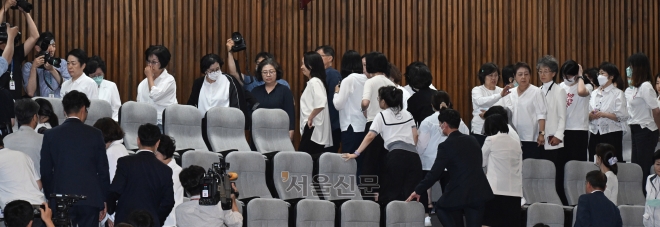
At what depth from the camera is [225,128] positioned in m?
8.29

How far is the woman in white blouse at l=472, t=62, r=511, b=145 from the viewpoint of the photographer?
9039mm

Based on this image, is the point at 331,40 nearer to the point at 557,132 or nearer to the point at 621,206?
the point at 557,132

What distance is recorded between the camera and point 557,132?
8.89 metres

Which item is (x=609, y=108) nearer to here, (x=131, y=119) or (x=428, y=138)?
(x=428, y=138)

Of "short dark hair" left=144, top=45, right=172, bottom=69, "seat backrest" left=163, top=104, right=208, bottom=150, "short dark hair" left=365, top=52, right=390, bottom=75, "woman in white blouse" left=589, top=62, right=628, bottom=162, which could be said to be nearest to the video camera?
"seat backrest" left=163, top=104, right=208, bottom=150

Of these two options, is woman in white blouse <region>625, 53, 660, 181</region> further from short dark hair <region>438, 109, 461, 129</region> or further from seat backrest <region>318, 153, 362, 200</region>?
seat backrest <region>318, 153, 362, 200</region>

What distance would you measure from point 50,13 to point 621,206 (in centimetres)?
544

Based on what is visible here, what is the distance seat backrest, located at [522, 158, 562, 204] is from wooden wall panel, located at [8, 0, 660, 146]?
2.67m

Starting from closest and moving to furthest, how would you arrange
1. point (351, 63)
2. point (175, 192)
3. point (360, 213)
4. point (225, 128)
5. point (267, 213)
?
point (175, 192)
point (267, 213)
point (360, 213)
point (225, 128)
point (351, 63)

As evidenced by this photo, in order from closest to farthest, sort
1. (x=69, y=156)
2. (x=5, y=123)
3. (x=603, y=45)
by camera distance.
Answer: (x=69, y=156)
(x=5, y=123)
(x=603, y=45)

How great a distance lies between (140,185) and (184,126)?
2145 millimetres

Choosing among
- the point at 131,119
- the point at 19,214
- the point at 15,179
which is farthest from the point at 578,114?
the point at 19,214

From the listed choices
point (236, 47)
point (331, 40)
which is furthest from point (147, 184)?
point (331, 40)

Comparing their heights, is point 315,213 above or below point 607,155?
below
